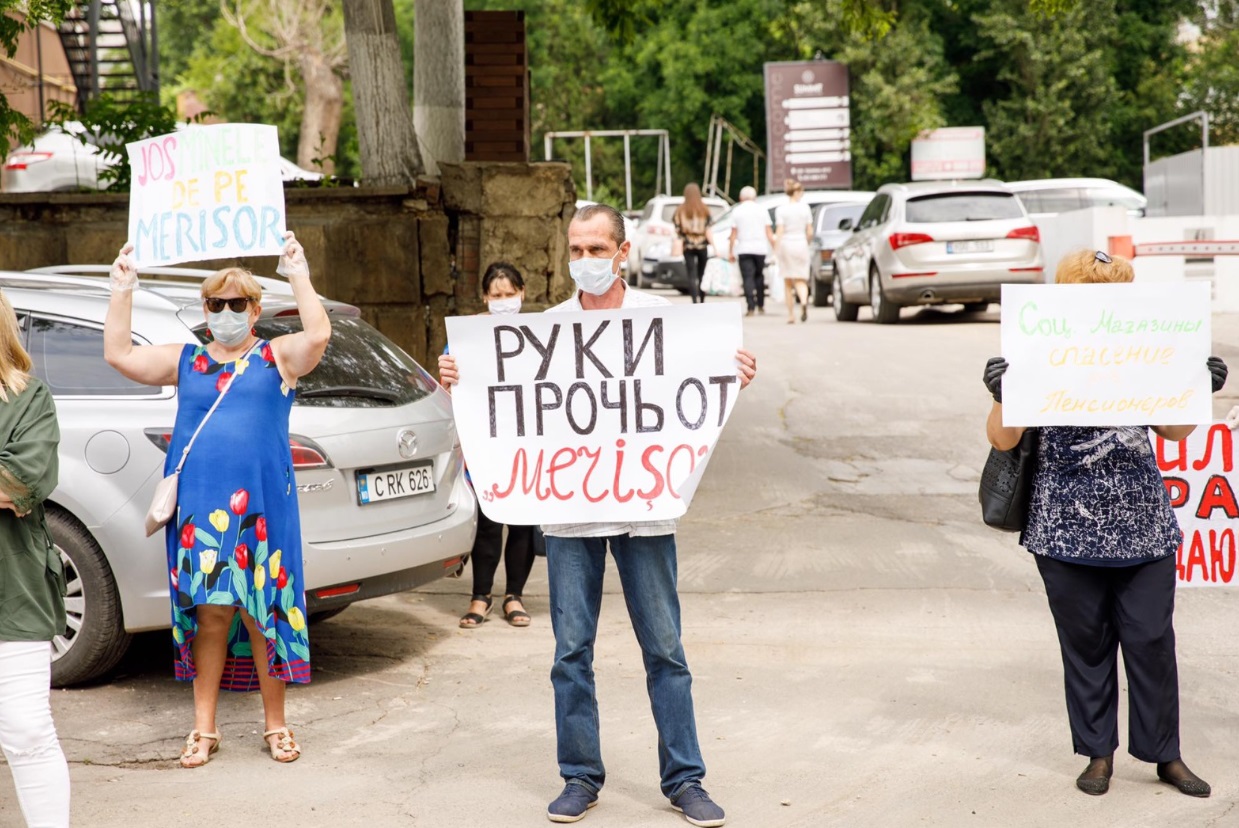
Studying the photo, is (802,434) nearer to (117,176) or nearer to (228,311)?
(117,176)

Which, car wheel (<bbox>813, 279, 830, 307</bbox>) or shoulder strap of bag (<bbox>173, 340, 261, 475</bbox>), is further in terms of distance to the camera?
car wheel (<bbox>813, 279, 830, 307</bbox>)

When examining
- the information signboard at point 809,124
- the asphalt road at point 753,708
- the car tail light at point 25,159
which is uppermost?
the information signboard at point 809,124

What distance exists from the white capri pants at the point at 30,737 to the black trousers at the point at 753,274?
17.6 m

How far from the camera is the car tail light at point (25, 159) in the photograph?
731 inches

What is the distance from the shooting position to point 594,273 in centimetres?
465

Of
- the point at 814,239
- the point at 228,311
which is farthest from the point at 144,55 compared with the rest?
the point at 228,311

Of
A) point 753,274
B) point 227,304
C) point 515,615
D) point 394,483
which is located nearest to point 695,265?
point 753,274

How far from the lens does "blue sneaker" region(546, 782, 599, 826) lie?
15.5ft

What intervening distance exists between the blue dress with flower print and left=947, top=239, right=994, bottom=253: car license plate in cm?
1444

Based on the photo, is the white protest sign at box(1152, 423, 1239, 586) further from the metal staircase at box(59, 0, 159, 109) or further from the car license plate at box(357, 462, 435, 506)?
the metal staircase at box(59, 0, 159, 109)

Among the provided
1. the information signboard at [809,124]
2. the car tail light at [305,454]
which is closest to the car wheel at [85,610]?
the car tail light at [305,454]

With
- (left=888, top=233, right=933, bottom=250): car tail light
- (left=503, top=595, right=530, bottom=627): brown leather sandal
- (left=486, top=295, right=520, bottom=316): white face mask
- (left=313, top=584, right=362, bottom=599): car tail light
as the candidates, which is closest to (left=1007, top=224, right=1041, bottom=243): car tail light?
(left=888, top=233, right=933, bottom=250): car tail light

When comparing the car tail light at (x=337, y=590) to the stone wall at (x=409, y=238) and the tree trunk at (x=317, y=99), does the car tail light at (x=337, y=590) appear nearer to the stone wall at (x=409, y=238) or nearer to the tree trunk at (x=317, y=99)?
the stone wall at (x=409, y=238)

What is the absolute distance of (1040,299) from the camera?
4953 millimetres
